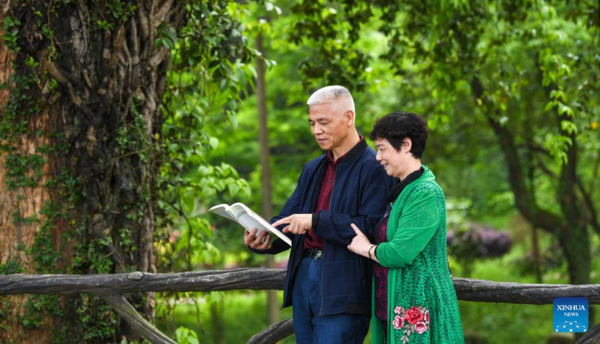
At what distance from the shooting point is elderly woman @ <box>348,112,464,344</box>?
113 inches

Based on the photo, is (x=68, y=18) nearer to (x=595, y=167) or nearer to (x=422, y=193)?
(x=422, y=193)

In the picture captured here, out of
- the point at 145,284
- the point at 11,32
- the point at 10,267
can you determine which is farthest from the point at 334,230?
the point at 11,32

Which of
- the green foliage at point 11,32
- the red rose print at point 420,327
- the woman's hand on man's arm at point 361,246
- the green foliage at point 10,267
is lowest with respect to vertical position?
the red rose print at point 420,327

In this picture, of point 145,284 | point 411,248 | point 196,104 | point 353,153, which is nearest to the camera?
point 411,248

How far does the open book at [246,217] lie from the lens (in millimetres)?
3150

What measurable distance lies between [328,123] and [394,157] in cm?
34

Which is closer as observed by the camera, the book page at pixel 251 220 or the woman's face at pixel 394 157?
the woman's face at pixel 394 157

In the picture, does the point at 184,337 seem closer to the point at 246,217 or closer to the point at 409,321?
the point at 246,217

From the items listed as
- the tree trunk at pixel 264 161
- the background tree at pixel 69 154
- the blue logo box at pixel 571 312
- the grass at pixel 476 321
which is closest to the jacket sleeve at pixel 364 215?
the blue logo box at pixel 571 312

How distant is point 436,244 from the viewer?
9.68 feet

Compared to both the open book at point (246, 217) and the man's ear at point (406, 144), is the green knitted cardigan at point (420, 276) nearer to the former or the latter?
the man's ear at point (406, 144)

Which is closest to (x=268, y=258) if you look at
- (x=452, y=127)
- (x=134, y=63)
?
(x=452, y=127)

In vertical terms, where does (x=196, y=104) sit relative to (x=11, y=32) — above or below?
below

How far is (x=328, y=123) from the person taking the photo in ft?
10.4
